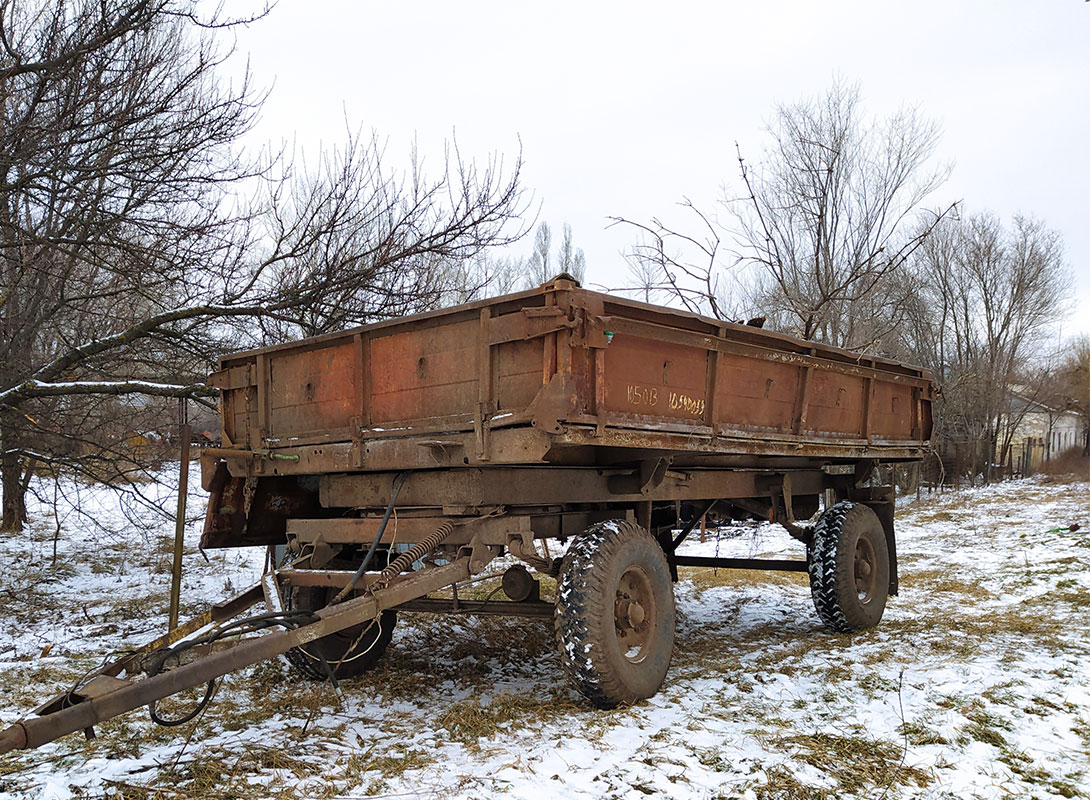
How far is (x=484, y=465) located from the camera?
4445 mm

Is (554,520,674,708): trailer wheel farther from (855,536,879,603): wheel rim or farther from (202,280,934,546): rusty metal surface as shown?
(855,536,879,603): wheel rim

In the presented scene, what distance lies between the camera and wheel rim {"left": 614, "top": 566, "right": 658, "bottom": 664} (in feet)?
15.5

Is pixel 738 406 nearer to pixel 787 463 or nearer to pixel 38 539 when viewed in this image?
pixel 787 463

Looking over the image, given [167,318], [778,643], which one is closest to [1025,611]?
[778,643]

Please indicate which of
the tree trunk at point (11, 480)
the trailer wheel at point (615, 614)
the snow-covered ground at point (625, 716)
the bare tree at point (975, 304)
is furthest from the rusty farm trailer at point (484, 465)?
the bare tree at point (975, 304)

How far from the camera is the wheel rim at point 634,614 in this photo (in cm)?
473

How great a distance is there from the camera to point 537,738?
402 cm

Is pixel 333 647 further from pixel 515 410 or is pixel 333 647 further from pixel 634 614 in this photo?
pixel 515 410

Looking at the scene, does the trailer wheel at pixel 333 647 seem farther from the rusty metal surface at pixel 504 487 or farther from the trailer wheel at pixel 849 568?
the trailer wheel at pixel 849 568

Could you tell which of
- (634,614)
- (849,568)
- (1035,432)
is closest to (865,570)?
(849,568)

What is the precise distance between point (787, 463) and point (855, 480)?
48.3 inches

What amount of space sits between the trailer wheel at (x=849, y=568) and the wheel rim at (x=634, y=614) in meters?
2.52

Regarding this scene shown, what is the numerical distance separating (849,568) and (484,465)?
3838 millimetres

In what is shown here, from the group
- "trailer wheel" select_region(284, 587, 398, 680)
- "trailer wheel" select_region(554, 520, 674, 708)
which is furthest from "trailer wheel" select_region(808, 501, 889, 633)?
"trailer wheel" select_region(284, 587, 398, 680)
